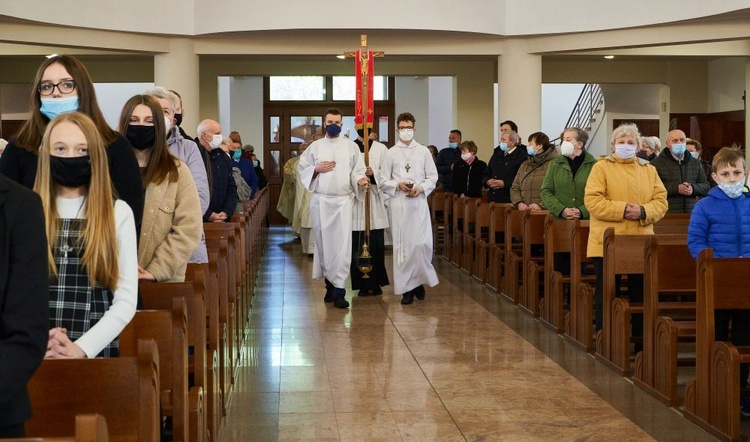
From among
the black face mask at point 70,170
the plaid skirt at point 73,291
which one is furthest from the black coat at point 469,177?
the black face mask at point 70,170

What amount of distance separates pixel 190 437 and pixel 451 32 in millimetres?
11915

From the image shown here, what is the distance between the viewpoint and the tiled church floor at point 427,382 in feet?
18.1

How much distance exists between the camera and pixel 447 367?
7.15 meters

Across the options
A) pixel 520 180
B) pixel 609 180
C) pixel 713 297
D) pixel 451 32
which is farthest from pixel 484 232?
pixel 713 297

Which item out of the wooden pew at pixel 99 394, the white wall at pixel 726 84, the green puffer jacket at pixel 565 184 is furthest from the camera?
the white wall at pixel 726 84

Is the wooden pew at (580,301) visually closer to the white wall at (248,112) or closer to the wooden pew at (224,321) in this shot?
the wooden pew at (224,321)

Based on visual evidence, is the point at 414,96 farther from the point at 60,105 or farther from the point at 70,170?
the point at 70,170

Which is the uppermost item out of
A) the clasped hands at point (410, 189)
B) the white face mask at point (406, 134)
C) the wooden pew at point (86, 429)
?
the white face mask at point (406, 134)

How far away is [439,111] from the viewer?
2494 cm

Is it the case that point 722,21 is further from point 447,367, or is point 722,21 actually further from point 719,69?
point 447,367

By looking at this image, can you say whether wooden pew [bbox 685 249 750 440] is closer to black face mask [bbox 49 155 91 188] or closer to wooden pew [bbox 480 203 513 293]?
black face mask [bbox 49 155 91 188]

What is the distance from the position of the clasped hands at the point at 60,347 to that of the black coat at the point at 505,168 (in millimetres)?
9592

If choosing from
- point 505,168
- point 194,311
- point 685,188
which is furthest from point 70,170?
point 505,168

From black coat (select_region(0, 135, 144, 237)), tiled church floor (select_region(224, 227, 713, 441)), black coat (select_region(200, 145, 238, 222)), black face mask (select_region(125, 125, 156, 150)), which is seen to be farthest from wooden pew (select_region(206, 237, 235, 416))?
black coat (select_region(200, 145, 238, 222))
